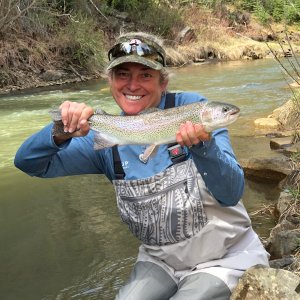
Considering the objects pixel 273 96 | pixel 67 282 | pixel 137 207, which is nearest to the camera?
pixel 137 207

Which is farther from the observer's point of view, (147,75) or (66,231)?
(66,231)

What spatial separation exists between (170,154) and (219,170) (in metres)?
0.34

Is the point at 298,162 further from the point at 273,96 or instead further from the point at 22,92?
the point at 22,92

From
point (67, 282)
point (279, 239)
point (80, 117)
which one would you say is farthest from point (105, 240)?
point (80, 117)

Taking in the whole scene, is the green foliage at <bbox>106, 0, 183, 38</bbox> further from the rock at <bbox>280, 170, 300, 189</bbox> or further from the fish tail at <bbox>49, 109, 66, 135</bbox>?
the fish tail at <bbox>49, 109, 66, 135</bbox>

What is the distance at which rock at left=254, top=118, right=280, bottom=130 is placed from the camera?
901 centimetres

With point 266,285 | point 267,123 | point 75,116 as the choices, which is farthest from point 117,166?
point 267,123

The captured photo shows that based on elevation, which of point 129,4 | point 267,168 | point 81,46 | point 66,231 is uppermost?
point 129,4

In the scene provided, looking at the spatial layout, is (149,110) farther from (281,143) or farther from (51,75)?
(51,75)

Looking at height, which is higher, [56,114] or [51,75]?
[51,75]

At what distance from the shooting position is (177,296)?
2.52 m

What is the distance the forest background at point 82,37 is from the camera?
17891mm

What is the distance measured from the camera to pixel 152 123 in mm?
2525

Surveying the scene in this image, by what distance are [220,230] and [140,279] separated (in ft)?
1.74
